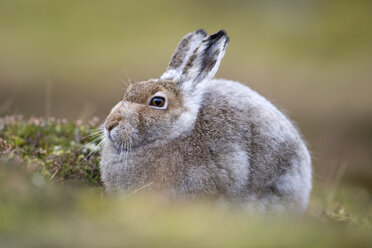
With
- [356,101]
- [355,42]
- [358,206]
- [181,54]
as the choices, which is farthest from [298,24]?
[181,54]

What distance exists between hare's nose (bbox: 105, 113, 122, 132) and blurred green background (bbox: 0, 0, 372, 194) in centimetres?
1159

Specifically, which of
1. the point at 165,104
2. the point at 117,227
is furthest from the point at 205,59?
the point at 117,227

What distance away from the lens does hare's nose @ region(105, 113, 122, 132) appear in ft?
25.2

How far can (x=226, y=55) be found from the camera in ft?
97.7

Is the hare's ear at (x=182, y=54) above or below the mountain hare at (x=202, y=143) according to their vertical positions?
above

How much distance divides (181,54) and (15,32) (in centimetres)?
2728

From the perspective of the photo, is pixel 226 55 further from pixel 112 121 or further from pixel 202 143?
pixel 112 121

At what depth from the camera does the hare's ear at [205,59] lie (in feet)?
27.1

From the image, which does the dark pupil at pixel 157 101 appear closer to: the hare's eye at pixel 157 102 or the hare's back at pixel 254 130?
the hare's eye at pixel 157 102

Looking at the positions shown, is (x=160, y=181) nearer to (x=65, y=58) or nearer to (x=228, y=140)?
(x=228, y=140)

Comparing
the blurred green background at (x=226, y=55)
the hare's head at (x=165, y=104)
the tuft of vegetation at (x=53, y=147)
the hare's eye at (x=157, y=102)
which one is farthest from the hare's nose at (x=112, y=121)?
the blurred green background at (x=226, y=55)

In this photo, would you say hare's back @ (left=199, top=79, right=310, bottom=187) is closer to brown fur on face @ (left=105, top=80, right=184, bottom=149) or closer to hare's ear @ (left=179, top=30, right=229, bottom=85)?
hare's ear @ (left=179, top=30, right=229, bottom=85)

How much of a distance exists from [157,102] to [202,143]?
0.91m

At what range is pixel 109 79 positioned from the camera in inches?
1109
